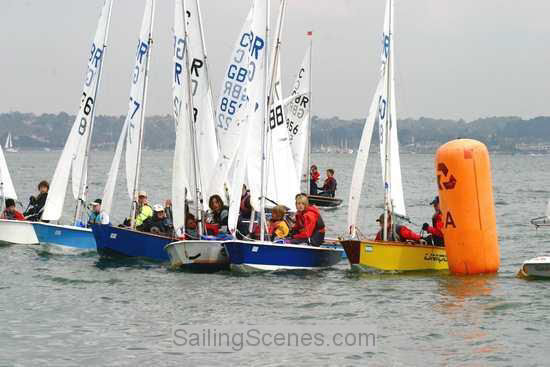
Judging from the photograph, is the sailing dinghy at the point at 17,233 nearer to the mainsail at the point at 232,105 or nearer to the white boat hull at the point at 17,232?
the white boat hull at the point at 17,232

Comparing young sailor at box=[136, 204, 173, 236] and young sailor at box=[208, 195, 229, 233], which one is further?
young sailor at box=[136, 204, 173, 236]

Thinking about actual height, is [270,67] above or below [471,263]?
above

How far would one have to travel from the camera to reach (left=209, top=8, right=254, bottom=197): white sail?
22.9 metres

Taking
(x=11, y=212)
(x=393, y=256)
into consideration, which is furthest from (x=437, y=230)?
(x=11, y=212)

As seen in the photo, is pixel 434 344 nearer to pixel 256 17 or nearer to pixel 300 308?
pixel 300 308

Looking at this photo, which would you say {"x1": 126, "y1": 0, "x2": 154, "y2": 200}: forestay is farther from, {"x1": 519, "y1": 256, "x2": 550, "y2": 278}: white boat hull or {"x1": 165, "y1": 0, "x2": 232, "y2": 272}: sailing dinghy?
{"x1": 519, "y1": 256, "x2": 550, "y2": 278}: white boat hull

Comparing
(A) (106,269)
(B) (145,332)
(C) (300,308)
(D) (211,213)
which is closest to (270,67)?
(D) (211,213)

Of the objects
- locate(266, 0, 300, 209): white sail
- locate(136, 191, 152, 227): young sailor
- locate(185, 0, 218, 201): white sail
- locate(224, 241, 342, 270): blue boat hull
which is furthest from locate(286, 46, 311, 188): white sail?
locate(224, 241, 342, 270): blue boat hull

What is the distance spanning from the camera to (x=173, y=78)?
2538 cm

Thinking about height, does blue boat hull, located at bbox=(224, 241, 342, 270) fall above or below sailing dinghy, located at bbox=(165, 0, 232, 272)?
below

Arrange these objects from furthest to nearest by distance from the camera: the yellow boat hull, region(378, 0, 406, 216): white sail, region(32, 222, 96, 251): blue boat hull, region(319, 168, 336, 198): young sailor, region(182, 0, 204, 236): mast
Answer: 1. region(319, 168, 336, 198): young sailor
2. region(32, 222, 96, 251): blue boat hull
3. region(182, 0, 204, 236): mast
4. region(378, 0, 406, 216): white sail
5. the yellow boat hull

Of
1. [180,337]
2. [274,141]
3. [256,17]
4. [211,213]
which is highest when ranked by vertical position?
[256,17]

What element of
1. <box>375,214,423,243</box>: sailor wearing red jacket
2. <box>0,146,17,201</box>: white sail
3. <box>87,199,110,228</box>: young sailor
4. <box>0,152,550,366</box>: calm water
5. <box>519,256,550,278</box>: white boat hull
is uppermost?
<box>0,146,17,201</box>: white sail

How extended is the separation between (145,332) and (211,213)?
7.34m
